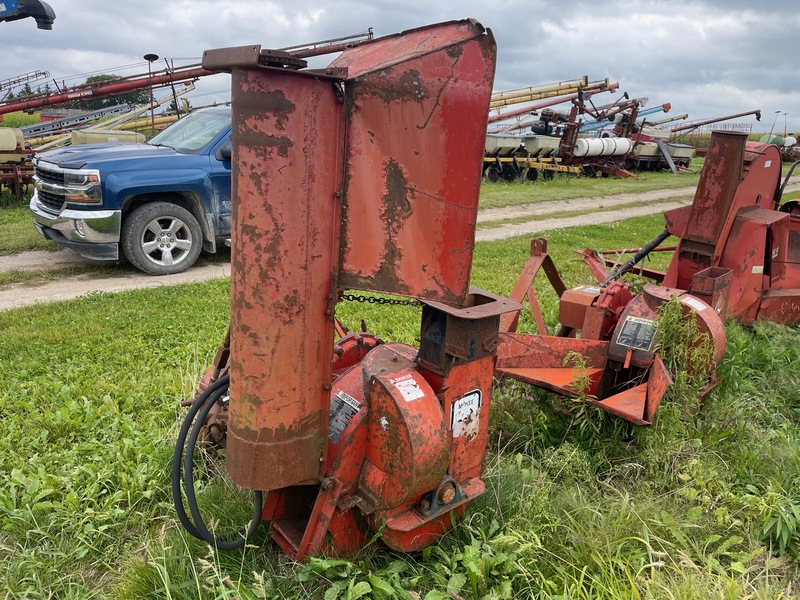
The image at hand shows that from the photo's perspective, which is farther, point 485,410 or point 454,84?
point 485,410

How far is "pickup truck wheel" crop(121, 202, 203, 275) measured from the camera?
7.68m

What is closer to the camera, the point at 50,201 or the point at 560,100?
the point at 50,201

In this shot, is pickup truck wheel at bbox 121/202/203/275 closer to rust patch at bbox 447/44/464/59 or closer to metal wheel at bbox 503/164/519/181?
rust patch at bbox 447/44/464/59

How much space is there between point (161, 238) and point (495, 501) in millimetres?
6351

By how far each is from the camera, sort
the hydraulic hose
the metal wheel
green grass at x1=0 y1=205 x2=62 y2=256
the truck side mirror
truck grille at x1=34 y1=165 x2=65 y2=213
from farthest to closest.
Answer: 1. the metal wheel
2. green grass at x1=0 y1=205 x2=62 y2=256
3. the truck side mirror
4. truck grille at x1=34 y1=165 x2=65 y2=213
5. the hydraulic hose

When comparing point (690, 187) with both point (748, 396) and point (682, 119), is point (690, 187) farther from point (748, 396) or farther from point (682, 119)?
point (748, 396)

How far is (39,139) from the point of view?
17.5 metres

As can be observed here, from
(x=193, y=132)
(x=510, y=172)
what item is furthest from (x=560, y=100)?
(x=193, y=132)

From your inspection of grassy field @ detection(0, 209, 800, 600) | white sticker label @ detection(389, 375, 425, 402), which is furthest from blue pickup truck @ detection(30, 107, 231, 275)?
white sticker label @ detection(389, 375, 425, 402)

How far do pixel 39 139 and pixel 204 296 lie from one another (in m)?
14.2

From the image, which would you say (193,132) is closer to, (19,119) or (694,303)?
(694,303)

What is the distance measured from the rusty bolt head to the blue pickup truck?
6.35 m

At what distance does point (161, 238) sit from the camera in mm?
7945

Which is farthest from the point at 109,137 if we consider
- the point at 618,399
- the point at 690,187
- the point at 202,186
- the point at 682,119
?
the point at 682,119
